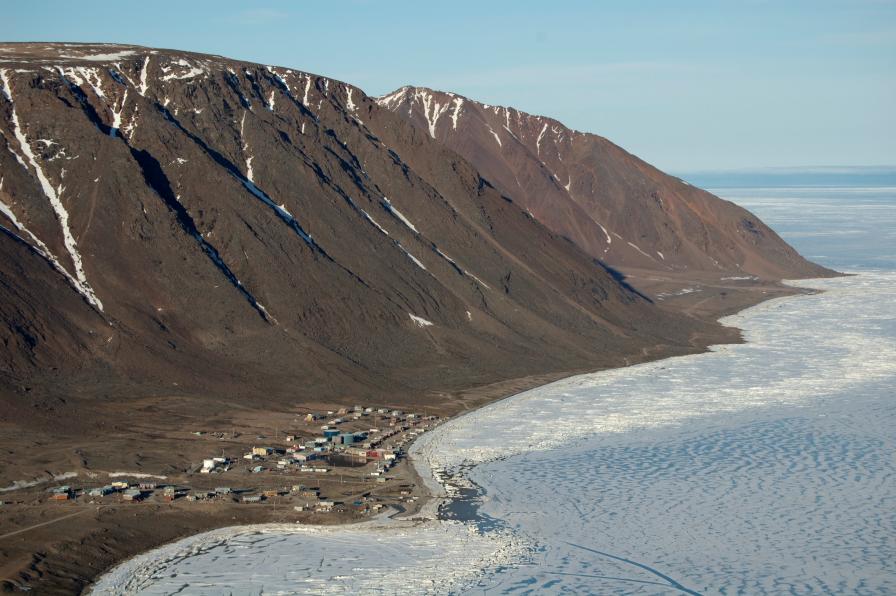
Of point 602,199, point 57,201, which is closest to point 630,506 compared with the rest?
point 57,201

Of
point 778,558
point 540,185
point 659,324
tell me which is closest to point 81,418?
point 778,558

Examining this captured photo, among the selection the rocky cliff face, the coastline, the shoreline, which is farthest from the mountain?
the shoreline

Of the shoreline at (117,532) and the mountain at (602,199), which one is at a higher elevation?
the mountain at (602,199)

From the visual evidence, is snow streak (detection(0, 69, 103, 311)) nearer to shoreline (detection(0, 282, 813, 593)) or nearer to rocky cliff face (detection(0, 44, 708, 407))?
rocky cliff face (detection(0, 44, 708, 407))

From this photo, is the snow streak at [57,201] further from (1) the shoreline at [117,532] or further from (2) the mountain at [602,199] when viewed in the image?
(2) the mountain at [602,199]

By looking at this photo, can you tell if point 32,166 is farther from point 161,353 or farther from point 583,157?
point 583,157

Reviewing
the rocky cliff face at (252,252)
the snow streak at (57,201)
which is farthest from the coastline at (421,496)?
the snow streak at (57,201)

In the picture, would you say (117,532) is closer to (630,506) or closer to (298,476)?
(298,476)
